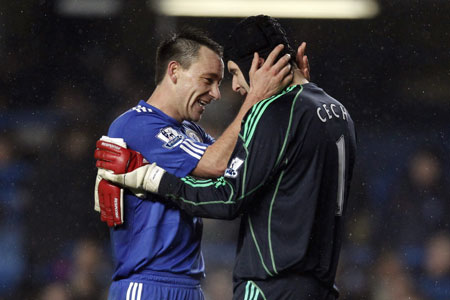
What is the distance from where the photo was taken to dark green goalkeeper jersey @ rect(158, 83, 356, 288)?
1504 millimetres

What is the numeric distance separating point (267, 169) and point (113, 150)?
0.49 meters

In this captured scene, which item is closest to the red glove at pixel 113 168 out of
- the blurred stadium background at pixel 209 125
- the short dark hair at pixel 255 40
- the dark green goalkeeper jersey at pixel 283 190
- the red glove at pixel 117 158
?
the red glove at pixel 117 158

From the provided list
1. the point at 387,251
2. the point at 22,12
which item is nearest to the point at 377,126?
the point at 387,251

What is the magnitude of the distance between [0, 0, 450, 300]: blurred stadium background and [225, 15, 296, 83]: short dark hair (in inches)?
114

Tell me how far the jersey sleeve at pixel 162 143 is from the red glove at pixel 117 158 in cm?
10

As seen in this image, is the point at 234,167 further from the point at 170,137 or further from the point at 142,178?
the point at 170,137

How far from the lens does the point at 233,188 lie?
152cm

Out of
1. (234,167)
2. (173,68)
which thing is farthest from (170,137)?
(234,167)

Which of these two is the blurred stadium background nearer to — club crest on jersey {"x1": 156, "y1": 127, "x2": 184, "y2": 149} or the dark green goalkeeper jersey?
club crest on jersey {"x1": 156, "y1": 127, "x2": 184, "y2": 149}

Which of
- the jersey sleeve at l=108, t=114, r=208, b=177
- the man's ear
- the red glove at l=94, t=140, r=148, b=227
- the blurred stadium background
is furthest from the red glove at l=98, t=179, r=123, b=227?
the blurred stadium background

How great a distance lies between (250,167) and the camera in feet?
4.93

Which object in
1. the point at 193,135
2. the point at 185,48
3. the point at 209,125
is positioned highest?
the point at 185,48

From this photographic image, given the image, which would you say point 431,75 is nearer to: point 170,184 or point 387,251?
point 387,251

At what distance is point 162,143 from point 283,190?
50 centimetres
